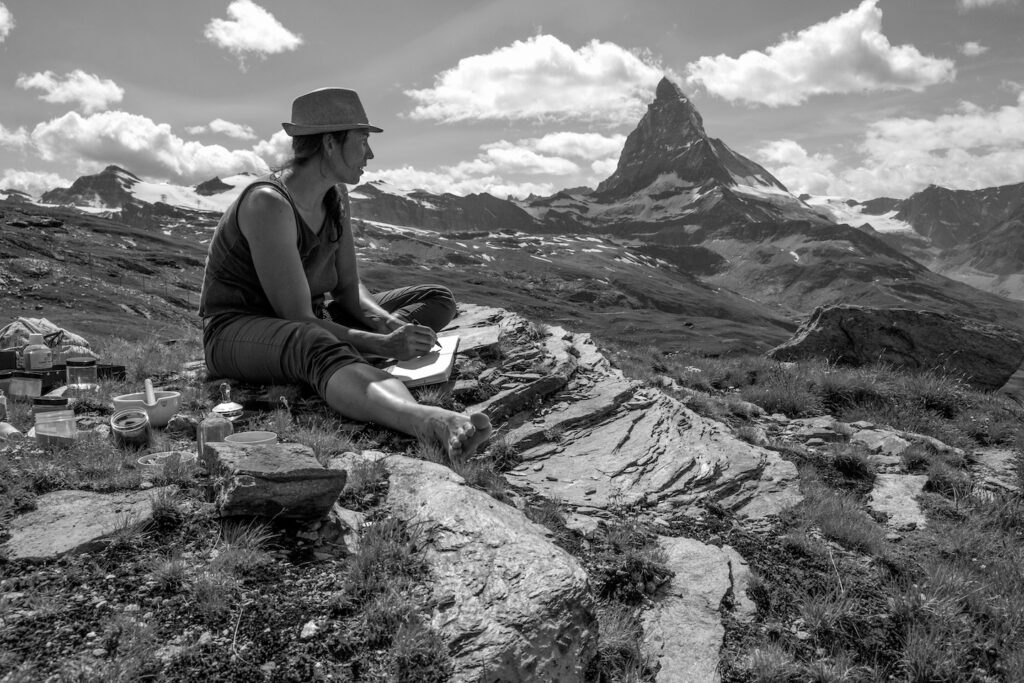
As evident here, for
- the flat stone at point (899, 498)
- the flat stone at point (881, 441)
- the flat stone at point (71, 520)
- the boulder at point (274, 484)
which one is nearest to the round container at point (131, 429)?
the flat stone at point (71, 520)

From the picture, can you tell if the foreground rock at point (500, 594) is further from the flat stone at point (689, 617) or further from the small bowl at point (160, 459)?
the small bowl at point (160, 459)

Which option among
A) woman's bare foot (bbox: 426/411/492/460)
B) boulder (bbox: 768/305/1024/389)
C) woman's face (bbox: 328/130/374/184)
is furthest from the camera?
boulder (bbox: 768/305/1024/389)

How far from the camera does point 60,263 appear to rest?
3487 inches

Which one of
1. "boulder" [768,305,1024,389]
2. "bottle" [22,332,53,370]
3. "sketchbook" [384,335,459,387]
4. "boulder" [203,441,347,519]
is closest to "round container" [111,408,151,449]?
"boulder" [203,441,347,519]

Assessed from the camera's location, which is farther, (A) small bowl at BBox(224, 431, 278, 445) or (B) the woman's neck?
(B) the woman's neck

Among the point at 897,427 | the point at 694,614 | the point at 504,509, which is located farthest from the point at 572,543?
the point at 897,427

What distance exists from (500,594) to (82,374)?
6.53 metres

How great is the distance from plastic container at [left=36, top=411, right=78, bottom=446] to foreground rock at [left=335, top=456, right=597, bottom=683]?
283 centimetres

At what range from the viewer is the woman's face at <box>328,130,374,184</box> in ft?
24.1

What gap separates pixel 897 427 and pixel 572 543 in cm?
798

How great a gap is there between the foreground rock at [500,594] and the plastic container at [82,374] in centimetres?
489

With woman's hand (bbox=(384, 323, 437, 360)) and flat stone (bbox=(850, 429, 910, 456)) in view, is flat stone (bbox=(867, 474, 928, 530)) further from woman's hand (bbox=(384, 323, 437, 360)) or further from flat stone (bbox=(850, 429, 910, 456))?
woman's hand (bbox=(384, 323, 437, 360))

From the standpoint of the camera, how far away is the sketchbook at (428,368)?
26.5 feet

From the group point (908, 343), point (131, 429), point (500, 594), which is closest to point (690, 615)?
point (500, 594)
